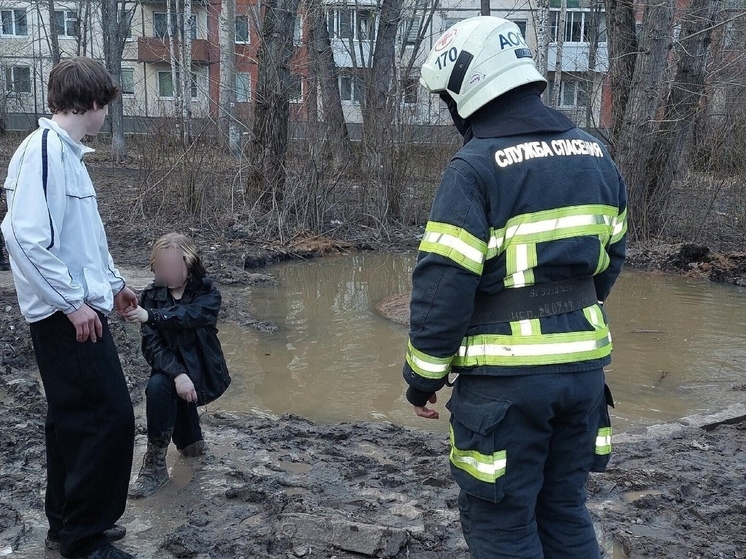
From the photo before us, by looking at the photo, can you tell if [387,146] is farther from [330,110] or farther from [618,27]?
[618,27]

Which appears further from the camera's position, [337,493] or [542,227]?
[337,493]

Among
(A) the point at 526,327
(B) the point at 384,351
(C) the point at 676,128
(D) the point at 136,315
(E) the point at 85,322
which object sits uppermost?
(C) the point at 676,128

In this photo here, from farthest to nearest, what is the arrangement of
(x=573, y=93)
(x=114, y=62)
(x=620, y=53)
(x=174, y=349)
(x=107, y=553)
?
(x=573, y=93)
(x=114, y=62)
(x=620, y=53)
(x=174, y=349)
(x=107, y=553)

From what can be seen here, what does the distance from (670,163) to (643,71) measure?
5.29ft

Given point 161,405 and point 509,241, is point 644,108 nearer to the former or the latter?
point 161,405

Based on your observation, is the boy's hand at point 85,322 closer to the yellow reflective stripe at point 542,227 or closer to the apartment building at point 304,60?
the yellow reflective stripe at point 542,227

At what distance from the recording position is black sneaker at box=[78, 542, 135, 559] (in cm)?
338

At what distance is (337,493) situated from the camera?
4305 millimetres

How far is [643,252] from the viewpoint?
1288cm

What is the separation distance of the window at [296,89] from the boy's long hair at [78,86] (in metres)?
10.3

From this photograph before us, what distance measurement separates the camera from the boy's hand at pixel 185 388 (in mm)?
4109

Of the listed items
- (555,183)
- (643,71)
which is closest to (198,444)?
(555,183)

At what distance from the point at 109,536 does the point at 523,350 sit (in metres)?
2.20

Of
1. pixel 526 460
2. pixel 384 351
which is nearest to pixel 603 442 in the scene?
pixel 526 460
